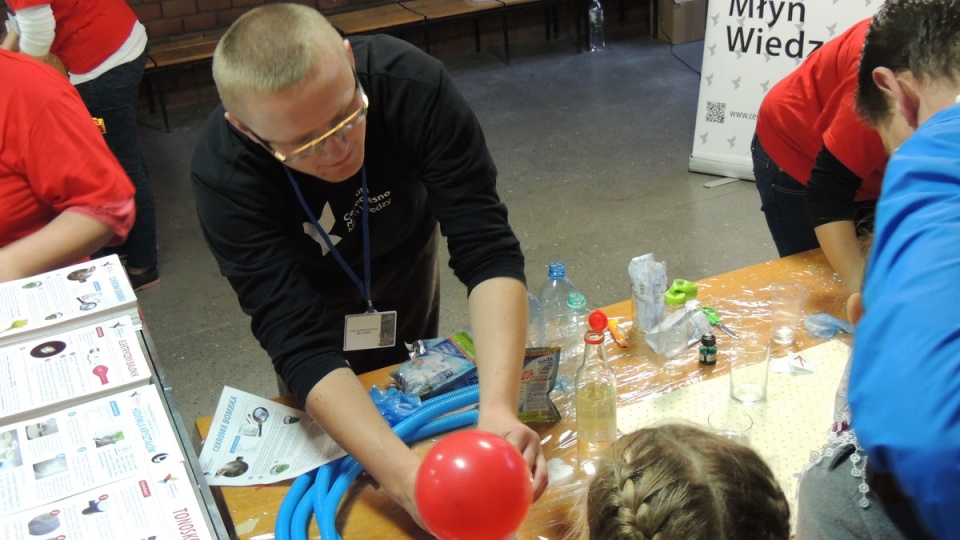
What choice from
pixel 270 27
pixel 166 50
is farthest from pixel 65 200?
pixel 166 50

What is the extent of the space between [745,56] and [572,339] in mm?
2728

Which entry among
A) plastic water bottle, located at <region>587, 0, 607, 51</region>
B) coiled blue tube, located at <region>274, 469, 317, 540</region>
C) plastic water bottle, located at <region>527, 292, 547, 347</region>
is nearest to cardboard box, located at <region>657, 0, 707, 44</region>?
plastic water bottle, located at <region>587, 0, 607, 51</region>

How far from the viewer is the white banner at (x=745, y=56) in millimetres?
3760

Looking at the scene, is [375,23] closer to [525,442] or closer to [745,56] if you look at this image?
[745,56]

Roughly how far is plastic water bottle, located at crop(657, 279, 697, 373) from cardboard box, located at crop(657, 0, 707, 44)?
188 inches

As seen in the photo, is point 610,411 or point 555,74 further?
point 555,74

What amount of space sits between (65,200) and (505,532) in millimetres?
1329

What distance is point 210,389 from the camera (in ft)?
10.4

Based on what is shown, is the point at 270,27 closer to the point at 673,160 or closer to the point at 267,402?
the point at 267,402

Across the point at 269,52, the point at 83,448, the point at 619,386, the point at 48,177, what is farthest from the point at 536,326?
the point at 48,177

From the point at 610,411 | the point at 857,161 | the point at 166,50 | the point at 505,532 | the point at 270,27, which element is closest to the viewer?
the point at 505,532

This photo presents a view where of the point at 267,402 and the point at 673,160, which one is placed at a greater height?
the point at 267,402

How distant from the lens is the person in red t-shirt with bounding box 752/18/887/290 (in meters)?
1.81

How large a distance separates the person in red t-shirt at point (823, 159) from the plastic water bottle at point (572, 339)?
0.56 m
